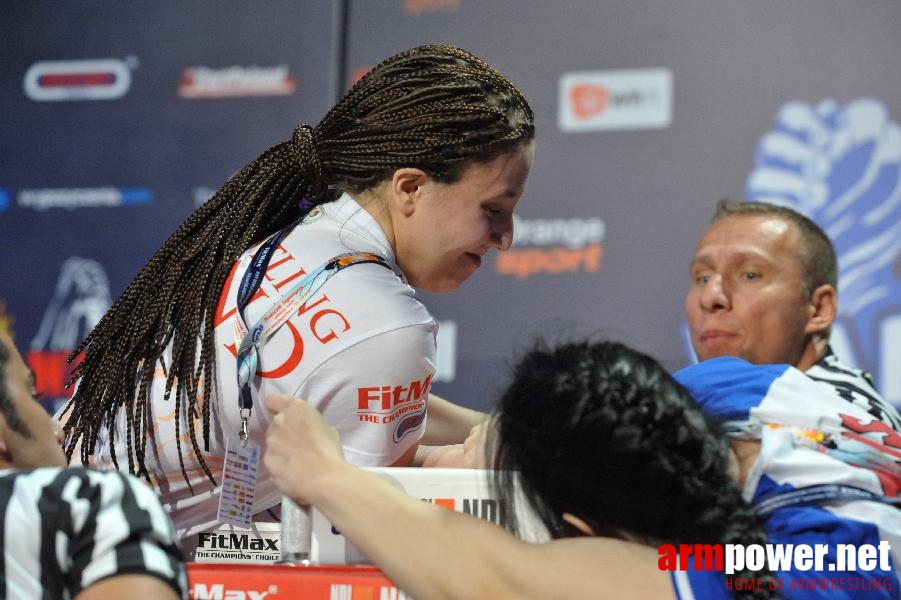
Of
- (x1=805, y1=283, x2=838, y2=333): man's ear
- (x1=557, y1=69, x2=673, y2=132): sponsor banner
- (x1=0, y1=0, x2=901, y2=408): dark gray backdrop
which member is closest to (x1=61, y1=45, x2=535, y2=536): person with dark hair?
(x1=805, y1=283, x2=838, y2=333): man's ear

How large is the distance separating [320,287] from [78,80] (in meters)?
2.81

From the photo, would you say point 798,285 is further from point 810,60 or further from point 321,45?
point 321,45

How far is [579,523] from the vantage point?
112cm

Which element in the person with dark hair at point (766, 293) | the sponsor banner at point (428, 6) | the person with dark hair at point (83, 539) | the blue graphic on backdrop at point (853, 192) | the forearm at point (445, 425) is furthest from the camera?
the sponsor banner at point (428, 6)

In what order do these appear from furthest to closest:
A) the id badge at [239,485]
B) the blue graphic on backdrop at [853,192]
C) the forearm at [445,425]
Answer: the blue graphic on backdrop at [853,192], the forearm at [445,425], the id badge at [239,485]

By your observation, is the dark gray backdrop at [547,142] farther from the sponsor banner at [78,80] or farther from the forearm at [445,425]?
the forearm at [445,425]

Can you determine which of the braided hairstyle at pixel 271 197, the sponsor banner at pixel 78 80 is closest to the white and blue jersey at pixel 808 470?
the braided hairstyle at pixel 271 197

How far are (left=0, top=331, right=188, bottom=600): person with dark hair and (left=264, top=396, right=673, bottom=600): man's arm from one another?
0.22m

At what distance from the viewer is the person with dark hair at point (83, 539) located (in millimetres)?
868

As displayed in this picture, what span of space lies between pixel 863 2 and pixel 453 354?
162cm

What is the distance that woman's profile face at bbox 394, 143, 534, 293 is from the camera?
157 cm

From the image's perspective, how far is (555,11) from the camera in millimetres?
3508

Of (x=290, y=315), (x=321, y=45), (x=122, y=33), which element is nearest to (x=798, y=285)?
(x=290, y=315)

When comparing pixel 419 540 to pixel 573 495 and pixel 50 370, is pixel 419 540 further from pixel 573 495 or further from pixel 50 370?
pixel 50 370
